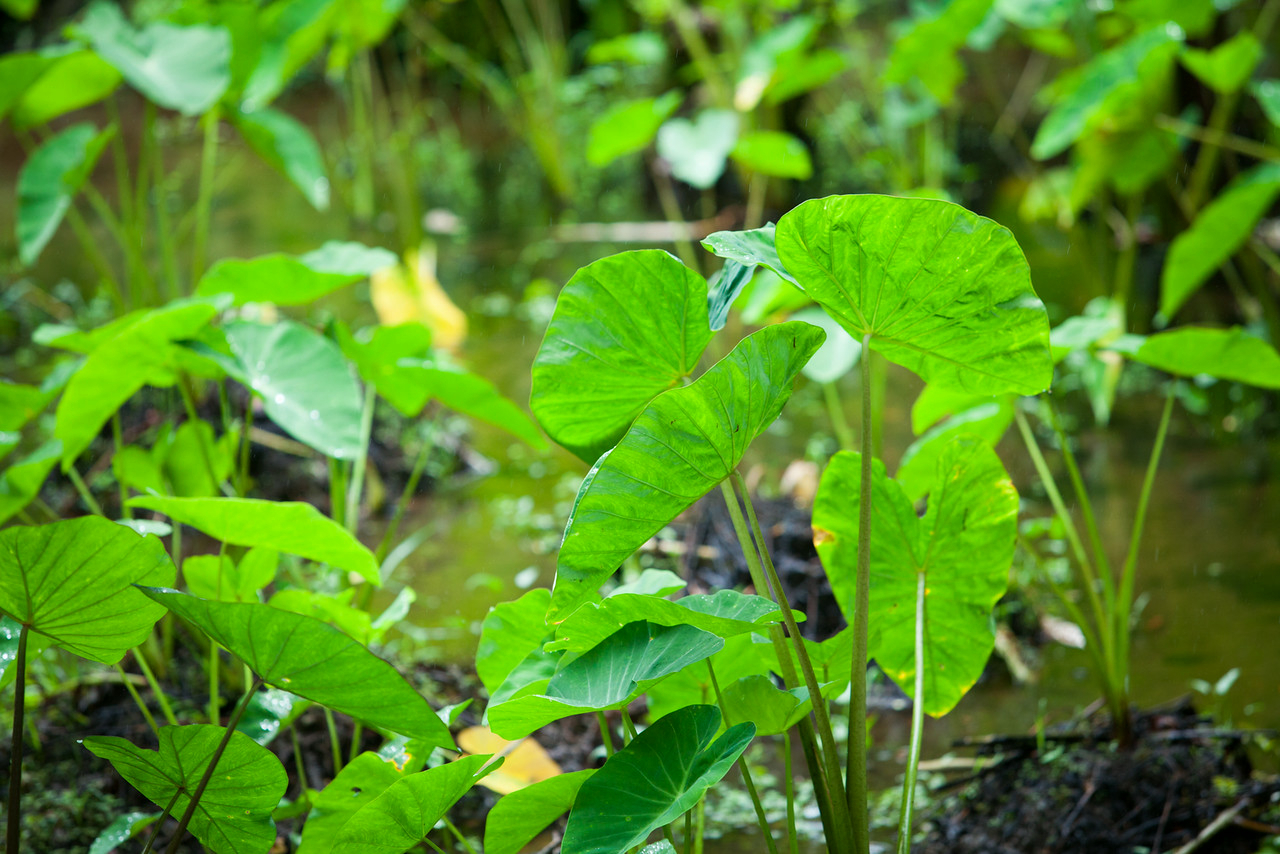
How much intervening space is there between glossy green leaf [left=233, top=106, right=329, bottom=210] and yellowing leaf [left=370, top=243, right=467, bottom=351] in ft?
2.04

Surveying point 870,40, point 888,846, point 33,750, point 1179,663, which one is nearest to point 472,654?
point 33,750

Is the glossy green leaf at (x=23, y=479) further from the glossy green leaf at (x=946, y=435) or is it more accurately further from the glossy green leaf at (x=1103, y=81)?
the glossy green leaf at (x=1103, y=81)

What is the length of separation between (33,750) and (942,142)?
12.1ft

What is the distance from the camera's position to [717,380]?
606 millimetres

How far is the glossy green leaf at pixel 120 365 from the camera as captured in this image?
932mm

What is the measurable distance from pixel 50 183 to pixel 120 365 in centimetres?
96

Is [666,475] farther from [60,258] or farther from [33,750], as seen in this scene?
[60,258]

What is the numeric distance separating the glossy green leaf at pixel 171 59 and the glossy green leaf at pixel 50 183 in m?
0.15

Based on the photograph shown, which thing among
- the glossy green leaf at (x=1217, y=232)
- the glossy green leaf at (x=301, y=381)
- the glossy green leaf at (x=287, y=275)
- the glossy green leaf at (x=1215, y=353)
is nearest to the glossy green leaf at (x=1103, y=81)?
the glossy green leaf at (x=1217, y=232)

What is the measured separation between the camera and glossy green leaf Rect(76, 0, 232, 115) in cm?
141

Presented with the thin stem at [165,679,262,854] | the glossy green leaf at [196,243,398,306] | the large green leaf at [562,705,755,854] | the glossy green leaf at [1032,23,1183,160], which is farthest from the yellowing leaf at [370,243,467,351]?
the large green leaf at [562,705,755,854]

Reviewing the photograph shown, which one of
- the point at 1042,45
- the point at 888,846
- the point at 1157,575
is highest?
the point at 1042,45

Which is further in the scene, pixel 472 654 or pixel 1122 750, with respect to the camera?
pixel 472 654

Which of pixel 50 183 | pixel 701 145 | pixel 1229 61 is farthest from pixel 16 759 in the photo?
pixel 1229 61
